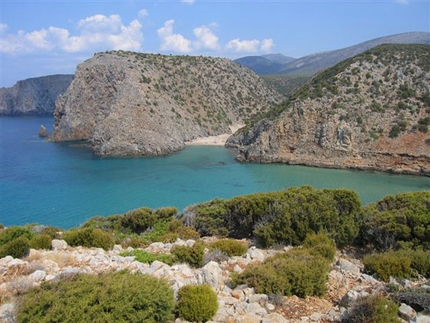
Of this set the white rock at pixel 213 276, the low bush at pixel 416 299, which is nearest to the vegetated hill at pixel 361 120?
the low bush at pixel 416 299

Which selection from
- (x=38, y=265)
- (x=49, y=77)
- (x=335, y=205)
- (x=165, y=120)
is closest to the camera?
(x=38, y=265)

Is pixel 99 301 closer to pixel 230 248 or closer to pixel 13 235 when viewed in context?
pixel 230 248

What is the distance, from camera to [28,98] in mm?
155000

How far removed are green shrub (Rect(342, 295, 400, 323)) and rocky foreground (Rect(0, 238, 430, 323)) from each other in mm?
356

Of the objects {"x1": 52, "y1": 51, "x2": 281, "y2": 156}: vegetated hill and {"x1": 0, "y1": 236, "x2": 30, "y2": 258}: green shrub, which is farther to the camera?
{"x1": 52, "y1": 51, "x2": 281, "y2": 156}: vegetated hill

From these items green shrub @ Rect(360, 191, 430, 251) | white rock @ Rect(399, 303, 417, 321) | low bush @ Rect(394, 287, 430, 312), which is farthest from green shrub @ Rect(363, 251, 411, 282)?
green shrub @ Rect(360, 191, 430, 251)

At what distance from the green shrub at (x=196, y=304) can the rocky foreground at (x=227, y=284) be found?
19 cm

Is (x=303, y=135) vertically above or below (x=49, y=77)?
below

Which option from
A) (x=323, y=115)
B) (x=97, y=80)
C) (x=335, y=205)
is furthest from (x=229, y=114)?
(x=335, y=205)

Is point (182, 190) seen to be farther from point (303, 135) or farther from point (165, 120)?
point (165, 120)

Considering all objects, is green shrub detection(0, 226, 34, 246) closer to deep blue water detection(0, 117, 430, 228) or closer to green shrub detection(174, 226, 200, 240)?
green shrub detection(174, 226, 200, 240)

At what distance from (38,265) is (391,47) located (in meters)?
68.4

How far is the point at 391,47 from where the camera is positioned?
63.4 metres

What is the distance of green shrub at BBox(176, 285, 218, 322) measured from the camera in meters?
7.61
